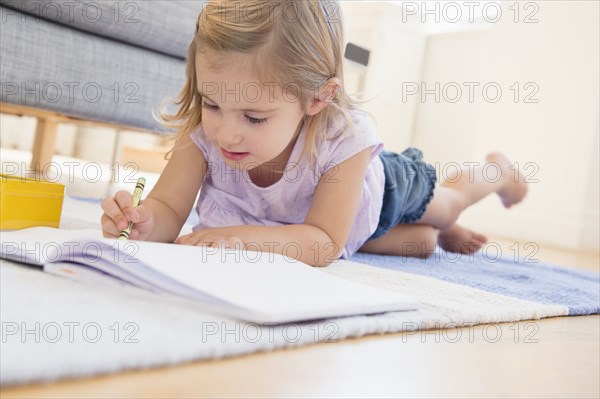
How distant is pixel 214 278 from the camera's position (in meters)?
0.56

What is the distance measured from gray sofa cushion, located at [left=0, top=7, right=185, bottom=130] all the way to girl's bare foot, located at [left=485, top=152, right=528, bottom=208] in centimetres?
79

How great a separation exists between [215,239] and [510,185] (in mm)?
1003

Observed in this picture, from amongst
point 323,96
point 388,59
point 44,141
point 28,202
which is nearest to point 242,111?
point 323,96

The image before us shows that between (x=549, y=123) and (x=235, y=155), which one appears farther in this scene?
(x=549, y=123)

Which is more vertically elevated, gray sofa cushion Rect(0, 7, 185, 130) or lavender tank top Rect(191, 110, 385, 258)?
gray sofa cushion Rect(0, 7, 185, 130)

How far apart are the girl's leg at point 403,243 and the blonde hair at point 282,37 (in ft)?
1.55

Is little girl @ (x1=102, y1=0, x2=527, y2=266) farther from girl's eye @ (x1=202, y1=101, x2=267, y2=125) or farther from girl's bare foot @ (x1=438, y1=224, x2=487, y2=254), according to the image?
girl's bare foot @ (x1=438, y1=224, x2=487, y2=254)

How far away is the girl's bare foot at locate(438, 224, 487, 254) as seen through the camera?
5.07 ft

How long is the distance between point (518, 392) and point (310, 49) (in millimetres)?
546

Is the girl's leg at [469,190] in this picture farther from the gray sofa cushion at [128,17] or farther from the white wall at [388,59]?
the white wall at [388,59]

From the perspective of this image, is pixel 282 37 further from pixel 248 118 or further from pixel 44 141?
pixel 44 141

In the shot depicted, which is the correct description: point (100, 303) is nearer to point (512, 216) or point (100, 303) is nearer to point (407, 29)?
point (512, 216)

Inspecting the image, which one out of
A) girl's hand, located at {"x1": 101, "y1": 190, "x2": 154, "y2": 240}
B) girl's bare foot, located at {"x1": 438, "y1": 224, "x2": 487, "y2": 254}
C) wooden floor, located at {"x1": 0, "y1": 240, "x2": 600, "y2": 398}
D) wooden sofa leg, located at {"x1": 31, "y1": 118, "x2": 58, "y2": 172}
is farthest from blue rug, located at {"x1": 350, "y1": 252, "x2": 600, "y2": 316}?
wooden sofa leg, located at {"x1": 31, "y1": 118, "x2": 58, "y2": 172}

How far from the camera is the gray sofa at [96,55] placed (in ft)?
4.32
